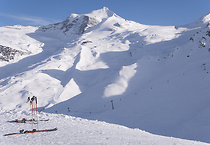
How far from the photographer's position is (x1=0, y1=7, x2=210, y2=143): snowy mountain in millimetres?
17094

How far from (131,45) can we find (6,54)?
60.6 m

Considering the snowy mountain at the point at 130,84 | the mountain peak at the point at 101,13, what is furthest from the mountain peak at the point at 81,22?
the snowy mountain at the point at 130,84

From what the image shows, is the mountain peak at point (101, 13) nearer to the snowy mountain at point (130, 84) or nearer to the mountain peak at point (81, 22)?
the mountain peak at point (81, 22)

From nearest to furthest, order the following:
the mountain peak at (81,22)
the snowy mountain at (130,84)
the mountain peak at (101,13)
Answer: the snowy mountain at (130,84) < the mountain peak at (81,22) < the mountain peak at (101,13)

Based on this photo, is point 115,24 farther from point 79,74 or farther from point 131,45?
point 79,74

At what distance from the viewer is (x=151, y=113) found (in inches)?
746

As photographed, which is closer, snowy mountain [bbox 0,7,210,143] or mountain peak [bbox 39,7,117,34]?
snowy mountain [bbox 0,7,210,143]

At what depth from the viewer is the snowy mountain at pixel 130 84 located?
56.1 ft

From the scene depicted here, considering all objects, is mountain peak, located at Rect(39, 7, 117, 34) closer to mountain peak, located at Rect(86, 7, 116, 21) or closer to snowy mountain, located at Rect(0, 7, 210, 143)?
mountain peak, located at Rect(86, 7, 116, 21)

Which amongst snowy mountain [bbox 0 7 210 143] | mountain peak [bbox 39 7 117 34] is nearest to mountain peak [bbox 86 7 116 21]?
mountain peak [bbox 39 7 117 34]

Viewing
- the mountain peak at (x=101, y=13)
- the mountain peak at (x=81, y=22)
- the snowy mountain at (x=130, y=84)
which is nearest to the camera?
the snowy mountain at (x=130, y=84)

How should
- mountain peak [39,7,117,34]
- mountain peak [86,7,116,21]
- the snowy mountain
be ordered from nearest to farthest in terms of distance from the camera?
the snowy mountain < mountain peak [39,7,117,34] < mountain peak [86,7,116,21]

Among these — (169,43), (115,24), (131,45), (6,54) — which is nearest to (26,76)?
(131,45)

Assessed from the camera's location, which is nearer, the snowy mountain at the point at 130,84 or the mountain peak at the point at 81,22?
the snowy mountain at the point at 130,84
